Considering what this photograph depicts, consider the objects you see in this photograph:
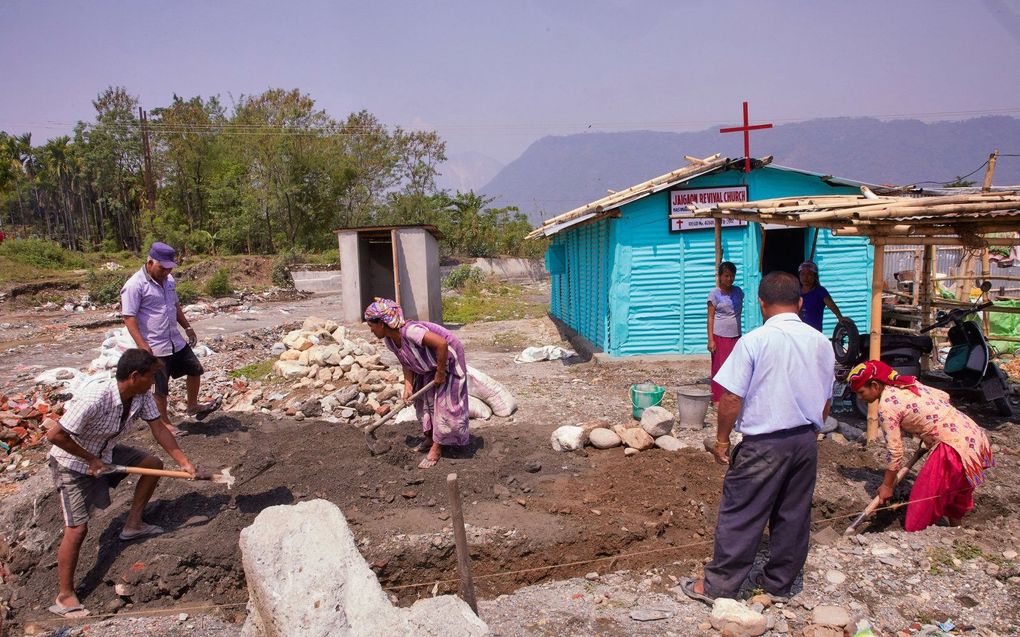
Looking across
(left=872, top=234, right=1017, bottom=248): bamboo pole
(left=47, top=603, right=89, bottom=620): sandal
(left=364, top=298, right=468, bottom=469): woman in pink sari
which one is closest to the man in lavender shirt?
(left=47, top=603, right=89, bottom=620): sandal

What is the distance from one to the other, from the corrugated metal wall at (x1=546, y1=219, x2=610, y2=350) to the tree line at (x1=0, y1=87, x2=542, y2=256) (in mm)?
17961

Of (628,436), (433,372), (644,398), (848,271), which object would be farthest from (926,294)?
(433,372)

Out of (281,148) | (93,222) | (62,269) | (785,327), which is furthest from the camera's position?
(93,222)

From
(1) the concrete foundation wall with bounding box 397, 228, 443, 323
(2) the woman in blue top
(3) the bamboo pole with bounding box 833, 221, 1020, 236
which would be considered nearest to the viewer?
(3) the bamboo pole with bounding box 833, 221, 1020, 236

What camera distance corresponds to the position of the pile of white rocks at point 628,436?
5291 mm

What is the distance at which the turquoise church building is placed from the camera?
9.30 meters

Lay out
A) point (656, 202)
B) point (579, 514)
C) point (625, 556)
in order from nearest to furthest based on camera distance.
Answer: point (625, 556) < point (579, 514) < point (656, 202)

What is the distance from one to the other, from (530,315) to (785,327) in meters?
14.4

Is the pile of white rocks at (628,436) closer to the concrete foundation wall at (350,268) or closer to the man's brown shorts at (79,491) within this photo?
the man's brown shorts at (79,491)

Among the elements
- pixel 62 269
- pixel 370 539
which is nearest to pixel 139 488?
pixel 370 539

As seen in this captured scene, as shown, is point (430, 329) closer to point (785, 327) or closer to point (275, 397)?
point (785, 327)

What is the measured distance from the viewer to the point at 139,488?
13.2ft

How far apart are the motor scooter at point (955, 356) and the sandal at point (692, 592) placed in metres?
3.55

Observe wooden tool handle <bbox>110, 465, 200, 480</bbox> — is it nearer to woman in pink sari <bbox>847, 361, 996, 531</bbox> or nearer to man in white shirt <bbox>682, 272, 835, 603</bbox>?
man in white shirt <bbox>682, 272, 835, 603</bbox>
